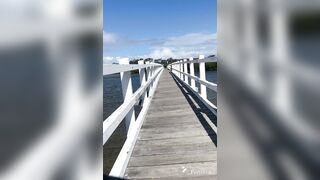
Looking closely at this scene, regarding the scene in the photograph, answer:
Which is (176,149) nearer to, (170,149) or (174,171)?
(170,149)

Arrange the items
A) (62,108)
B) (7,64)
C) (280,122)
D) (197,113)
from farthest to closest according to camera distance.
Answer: (197,113) < (280,122) < (62,108) < (7,64)

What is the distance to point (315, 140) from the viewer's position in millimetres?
670

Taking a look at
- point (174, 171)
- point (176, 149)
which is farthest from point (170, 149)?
point (174, 171)

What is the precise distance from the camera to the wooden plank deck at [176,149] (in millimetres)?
2726

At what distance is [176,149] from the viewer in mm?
3373

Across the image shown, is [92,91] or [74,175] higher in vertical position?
[92,91]

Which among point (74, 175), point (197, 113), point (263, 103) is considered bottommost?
point (197, 113)

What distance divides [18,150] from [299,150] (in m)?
0.51

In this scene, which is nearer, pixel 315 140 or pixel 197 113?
pixel 315 140

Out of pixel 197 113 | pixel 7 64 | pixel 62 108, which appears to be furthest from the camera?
pixel 197 113

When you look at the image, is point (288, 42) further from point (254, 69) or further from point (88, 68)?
point (88, 68)

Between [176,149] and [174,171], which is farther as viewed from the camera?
[176,149]

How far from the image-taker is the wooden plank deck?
107 inches

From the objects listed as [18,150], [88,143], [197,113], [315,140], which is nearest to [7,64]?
[18,150]
